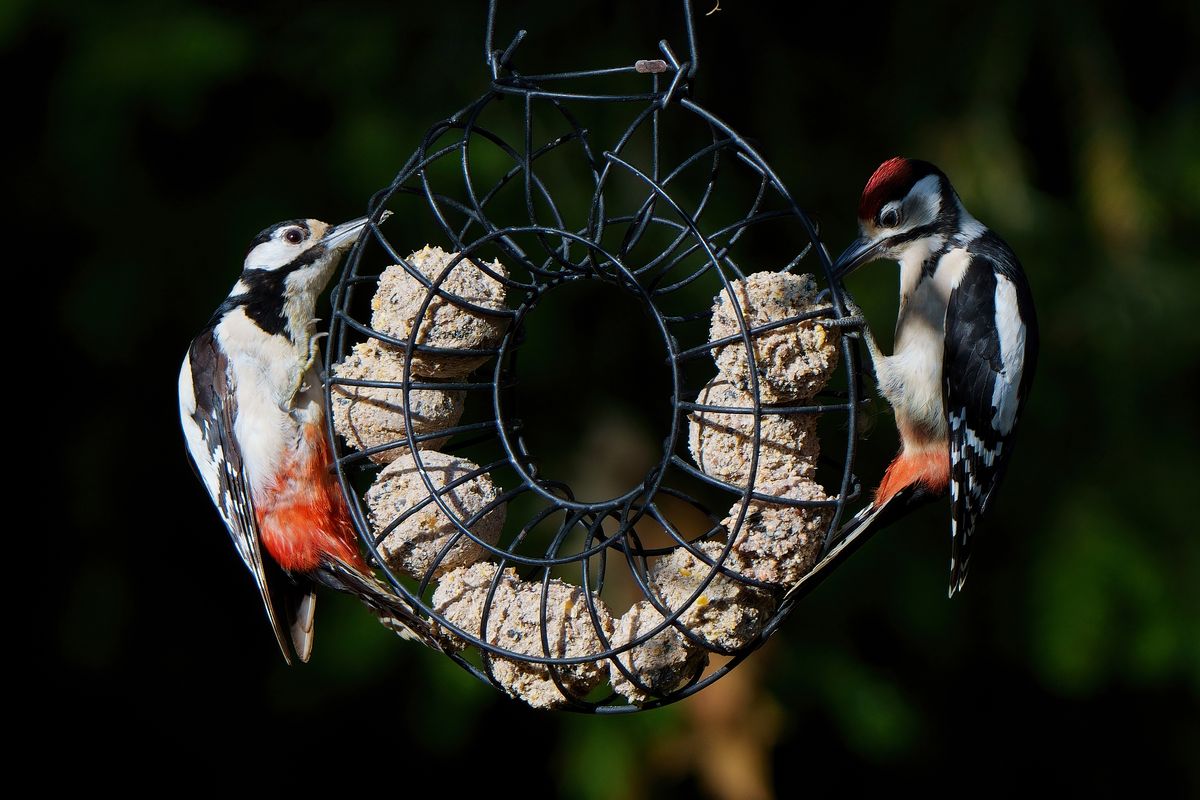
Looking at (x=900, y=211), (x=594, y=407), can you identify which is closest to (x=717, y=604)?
(x=900, y=211)

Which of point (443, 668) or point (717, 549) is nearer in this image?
point (717, 549)

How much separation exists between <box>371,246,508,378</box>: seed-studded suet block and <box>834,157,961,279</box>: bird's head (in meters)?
0.57

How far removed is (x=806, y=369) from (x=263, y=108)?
202cm

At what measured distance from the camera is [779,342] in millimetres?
1564

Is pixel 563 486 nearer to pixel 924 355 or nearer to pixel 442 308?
pixel 442 308

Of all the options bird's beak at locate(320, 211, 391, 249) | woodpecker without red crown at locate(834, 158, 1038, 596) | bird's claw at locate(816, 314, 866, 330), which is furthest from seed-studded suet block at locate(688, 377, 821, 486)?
bird's beak at locate(320, 211, 391, 249)

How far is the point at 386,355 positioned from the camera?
173cm

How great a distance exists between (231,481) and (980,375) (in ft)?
3.97

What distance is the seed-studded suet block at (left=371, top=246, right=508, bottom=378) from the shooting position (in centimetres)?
167

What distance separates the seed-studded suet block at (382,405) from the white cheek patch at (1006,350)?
0.85m

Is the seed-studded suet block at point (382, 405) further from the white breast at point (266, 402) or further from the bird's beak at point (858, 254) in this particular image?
the bird's beak at point (858, 254)

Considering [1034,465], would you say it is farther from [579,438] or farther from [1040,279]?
[579,438]

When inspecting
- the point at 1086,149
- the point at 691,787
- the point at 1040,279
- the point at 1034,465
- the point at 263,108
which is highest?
the point at 263,108

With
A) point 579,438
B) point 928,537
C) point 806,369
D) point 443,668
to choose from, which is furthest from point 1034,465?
point 806,369
